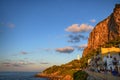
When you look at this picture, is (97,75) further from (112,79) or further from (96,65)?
(96,65)

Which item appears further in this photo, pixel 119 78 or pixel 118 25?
pixel 118 25

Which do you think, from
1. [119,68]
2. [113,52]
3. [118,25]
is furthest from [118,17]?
[119,68]

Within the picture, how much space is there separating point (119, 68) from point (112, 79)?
24.0m

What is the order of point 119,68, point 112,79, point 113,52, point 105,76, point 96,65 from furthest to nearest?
point 96,65 < point 113,52 < point 119,68 < point 105,76 < point 112,79

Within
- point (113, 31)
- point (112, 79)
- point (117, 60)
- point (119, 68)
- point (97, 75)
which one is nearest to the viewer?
point (112, 79)

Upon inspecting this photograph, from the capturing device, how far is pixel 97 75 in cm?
6275

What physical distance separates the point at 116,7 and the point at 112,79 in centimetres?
14479

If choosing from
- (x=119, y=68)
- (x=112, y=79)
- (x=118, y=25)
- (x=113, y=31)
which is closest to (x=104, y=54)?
(x=119, y=68)

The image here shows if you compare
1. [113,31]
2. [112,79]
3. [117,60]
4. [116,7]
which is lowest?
[112,79]

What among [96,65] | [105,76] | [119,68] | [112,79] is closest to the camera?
[112,79]

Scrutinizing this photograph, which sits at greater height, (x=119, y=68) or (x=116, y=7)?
(x=116, y=7)

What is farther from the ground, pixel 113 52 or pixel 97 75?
pixel 113 52

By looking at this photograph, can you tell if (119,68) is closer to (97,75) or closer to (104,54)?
(97,75)

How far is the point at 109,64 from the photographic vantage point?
8138cm
